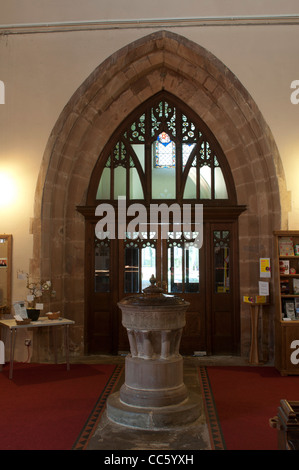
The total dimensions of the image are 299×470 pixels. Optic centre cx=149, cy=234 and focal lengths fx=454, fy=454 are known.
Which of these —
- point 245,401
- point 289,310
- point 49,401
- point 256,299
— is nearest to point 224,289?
point 256,299

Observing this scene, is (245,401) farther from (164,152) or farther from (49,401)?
(164,152)

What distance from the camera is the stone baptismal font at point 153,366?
396 cm

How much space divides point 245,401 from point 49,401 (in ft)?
6.40

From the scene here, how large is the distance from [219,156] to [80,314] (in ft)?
10.5

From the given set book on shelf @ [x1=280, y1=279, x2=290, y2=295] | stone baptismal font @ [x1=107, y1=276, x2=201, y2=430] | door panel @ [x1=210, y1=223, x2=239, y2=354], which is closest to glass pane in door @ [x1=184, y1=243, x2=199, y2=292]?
door panel @ [x1=210, y1=223, x2=239, y2=354]

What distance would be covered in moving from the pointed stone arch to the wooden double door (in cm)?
18

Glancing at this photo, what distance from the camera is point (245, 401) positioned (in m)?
4.52

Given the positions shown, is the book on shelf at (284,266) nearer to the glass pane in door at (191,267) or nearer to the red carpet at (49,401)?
the glass pane in door at (191,267)

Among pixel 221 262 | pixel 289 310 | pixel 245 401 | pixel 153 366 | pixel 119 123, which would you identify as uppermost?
pixel 119 123

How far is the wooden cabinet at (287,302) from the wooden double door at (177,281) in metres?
0.86

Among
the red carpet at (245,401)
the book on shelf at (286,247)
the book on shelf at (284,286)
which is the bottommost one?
the red carpet at (245,401)

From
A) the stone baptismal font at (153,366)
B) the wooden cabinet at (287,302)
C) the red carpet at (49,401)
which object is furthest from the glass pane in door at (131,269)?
the stone baptismal font at (153,366)

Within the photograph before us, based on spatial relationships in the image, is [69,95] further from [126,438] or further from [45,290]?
[126,438]
